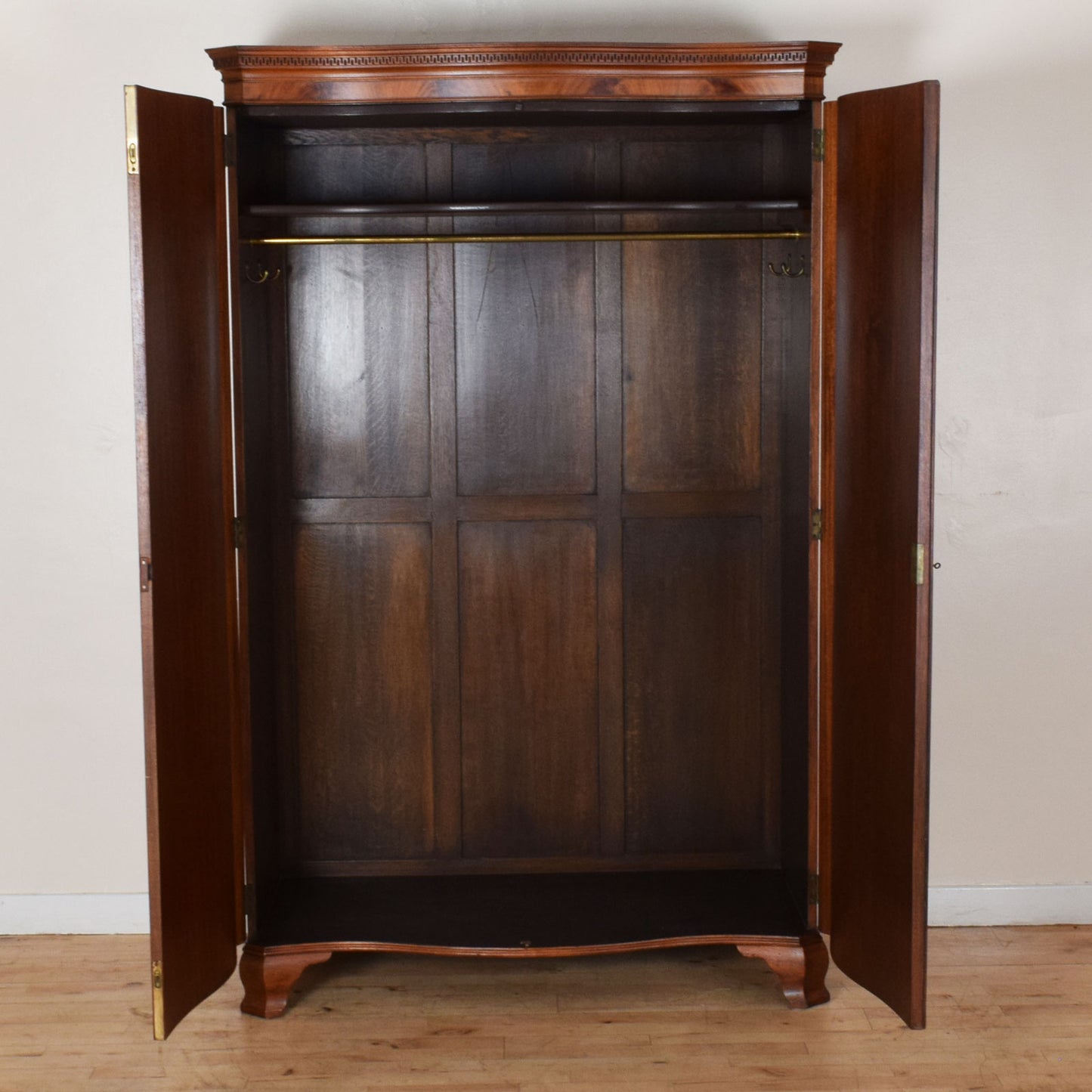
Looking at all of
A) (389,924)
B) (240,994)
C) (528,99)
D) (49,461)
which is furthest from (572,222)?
(240,994)

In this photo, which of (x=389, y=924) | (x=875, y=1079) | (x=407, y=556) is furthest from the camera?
(x=407, y=556)

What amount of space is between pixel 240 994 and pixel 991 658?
230 centimetres

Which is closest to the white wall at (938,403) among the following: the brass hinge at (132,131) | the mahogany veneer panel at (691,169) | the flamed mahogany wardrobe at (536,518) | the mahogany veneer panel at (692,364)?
the mahogany veneer panel at (691,169)

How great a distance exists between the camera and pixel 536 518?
10.9 feet

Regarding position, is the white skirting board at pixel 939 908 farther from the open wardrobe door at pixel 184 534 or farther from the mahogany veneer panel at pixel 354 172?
the mahogany veneer panel at pixel 354 172

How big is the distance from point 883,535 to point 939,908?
Result: 142 cm

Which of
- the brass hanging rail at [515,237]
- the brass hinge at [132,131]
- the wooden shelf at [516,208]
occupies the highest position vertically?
the brass hinge at [132,131]

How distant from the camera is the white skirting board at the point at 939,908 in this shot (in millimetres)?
3531

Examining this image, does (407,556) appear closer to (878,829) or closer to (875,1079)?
(878,829)

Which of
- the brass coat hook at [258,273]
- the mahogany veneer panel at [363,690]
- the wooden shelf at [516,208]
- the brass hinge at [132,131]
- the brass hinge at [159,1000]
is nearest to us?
the brass hinge at [132,131]

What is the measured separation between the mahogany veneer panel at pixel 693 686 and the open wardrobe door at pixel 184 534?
114cm

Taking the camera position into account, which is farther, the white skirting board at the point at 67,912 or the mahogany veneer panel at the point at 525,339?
the white skirting board at the point at 67,912

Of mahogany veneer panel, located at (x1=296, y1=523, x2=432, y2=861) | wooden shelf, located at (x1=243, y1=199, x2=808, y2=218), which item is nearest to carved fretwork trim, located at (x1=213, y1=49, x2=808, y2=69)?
wooden shelf, located at (x1=243, y1=199, x2=808, y2=218)

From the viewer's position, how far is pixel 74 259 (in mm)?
3355
